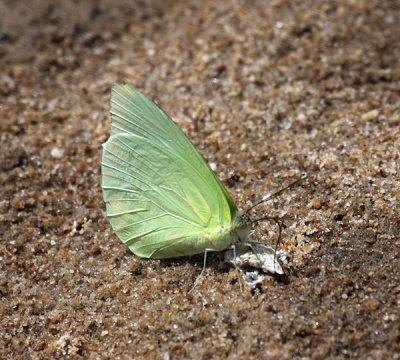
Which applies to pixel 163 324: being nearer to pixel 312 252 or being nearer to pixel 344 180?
pixel 312 252

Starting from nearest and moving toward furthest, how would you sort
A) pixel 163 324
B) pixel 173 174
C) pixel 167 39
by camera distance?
pixel 163 324 < pixel 173 174 < pixel 167 39

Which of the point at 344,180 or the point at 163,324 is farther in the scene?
the point at 344,180

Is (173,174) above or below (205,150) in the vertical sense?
above

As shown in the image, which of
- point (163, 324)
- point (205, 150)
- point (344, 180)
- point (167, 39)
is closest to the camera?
point (163, 324)

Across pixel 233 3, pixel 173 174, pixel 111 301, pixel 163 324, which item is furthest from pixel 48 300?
pixel 233 3

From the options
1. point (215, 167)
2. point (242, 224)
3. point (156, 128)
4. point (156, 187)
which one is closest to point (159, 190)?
point (156, 187)

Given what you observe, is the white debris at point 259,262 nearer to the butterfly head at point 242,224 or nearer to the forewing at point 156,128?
the butterfly head at point 242,224

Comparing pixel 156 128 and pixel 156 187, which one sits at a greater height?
pixel 156 128

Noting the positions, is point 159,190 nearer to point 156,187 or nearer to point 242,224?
point 156,187
